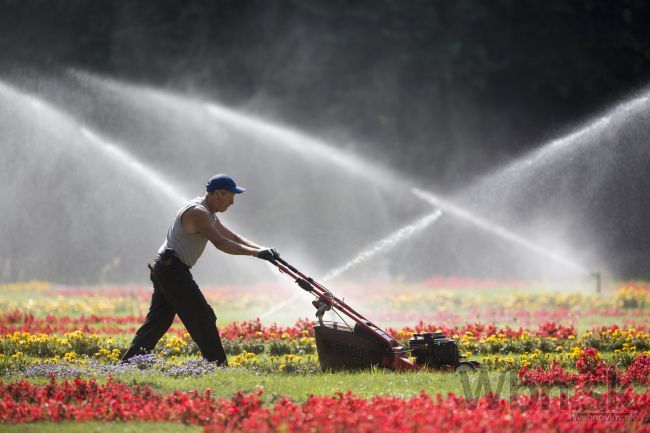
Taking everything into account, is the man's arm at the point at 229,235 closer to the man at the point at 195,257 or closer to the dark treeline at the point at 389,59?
the man at the point at 195,257

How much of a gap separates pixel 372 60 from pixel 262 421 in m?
26.4

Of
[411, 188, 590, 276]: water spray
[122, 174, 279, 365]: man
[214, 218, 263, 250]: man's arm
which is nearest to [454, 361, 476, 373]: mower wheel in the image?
[122, 174, 279, 365]: man

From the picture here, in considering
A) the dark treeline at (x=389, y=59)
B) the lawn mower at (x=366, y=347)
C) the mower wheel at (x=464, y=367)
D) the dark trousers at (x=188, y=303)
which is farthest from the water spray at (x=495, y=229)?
the dark trousers at (x=188, y=303)

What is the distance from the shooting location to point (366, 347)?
26.2 feet

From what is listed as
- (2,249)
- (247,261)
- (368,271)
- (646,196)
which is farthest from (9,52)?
(646,196)

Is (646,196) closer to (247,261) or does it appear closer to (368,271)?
(368,271)

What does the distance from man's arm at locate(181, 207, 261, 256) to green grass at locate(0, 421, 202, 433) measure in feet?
7.49

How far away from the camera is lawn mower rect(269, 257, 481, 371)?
788cm

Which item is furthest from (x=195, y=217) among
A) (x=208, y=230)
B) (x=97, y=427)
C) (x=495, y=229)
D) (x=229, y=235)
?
(x=495, y=229)

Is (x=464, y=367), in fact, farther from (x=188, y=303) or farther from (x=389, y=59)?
(x=389, y=59)

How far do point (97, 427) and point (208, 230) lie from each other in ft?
8.38

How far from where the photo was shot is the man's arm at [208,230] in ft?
26.2

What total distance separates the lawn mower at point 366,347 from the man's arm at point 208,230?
1.09 feet

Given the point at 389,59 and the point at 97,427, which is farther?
the point at 389,59
